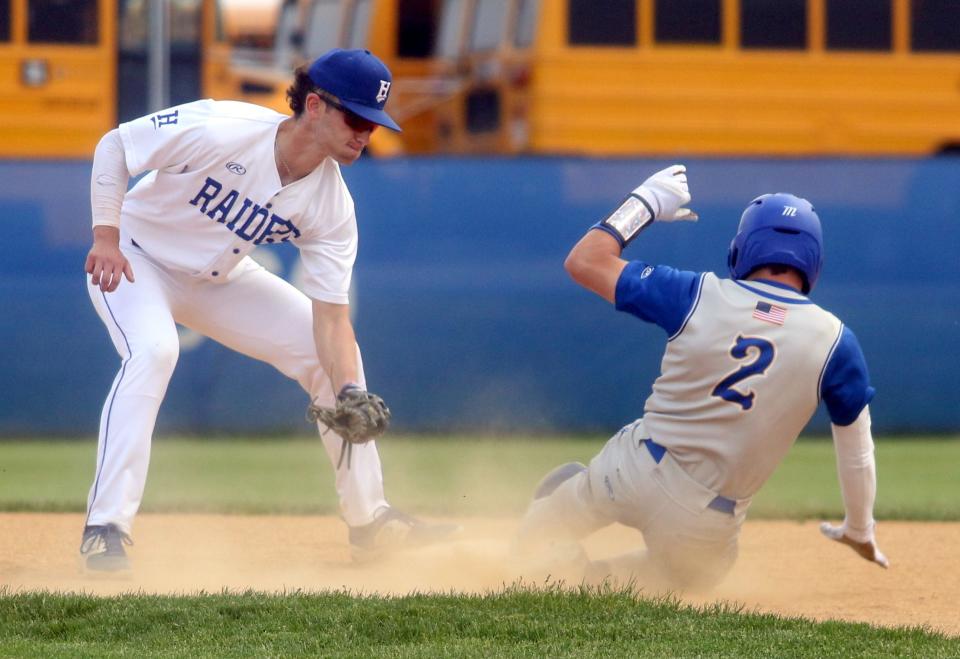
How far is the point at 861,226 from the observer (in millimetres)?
10469

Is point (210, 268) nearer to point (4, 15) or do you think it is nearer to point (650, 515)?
point (650, 515)

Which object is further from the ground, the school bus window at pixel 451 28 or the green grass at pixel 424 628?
the school bus window at pixel 451 28

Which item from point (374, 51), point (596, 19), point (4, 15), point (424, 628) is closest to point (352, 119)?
point (424, 628)

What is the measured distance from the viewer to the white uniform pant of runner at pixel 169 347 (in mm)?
5422

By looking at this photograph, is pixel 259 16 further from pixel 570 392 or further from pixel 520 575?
pixel 520 575

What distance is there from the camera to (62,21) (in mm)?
14914

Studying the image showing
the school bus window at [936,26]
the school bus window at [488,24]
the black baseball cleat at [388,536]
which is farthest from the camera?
the school bus window at [488,24]

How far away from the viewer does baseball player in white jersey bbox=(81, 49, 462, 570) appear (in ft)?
17.8

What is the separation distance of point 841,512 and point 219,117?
3849mm

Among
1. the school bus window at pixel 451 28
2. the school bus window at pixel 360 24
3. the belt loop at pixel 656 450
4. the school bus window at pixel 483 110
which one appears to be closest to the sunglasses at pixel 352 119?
the belt loop at pixel 656 450

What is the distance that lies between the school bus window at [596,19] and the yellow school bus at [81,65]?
3.63m

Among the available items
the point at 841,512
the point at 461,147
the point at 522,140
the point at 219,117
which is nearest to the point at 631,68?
the point at 522,140

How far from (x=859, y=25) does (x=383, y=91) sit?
1081cm

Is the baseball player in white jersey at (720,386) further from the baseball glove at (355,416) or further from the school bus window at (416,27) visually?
the school bus window at (416,27)
